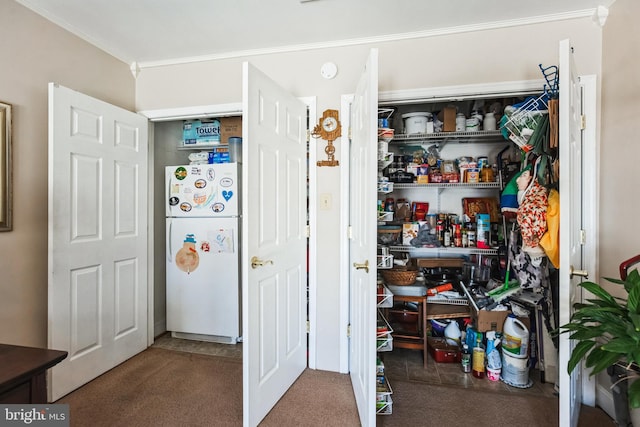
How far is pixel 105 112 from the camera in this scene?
2.11m

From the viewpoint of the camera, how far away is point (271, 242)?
5.81 feet

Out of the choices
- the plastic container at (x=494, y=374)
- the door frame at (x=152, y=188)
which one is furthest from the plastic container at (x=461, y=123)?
the plastic container at (x=494, y=374)

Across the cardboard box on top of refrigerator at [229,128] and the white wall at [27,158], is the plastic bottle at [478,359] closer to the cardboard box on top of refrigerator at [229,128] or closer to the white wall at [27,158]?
the cardboard box on top of refrigerator at [229,128]

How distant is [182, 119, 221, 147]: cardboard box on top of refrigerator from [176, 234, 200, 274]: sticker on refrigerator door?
92cm

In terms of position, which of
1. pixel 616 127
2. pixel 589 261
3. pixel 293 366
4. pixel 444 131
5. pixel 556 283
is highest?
pixel 444 131

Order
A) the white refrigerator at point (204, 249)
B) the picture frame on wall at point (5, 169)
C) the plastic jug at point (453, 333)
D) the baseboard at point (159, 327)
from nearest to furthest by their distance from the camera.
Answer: the picture frame on wall at point (5, 169) → the plastic jug at point (453, 333) → the white refrigerator at point (204, 249) → the baseboard at point (159, 327)

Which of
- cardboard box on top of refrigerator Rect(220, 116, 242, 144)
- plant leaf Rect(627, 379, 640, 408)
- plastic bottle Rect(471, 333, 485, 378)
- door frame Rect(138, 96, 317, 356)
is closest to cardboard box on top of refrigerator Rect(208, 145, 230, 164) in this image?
cardboard box on top of refrigerator Rect(220, 116, 242, 144)

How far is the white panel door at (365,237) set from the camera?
1.39 meters

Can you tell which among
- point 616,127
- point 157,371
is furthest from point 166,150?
point 616,127

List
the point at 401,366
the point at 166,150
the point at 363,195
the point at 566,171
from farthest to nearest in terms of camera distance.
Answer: the point at 166,150, the point at 401,366, the point at 363,195, the point at 566,171

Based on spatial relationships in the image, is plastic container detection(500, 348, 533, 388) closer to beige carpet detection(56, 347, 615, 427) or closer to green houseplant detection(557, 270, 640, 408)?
beige carpet detection(56, 347, 615, 427)

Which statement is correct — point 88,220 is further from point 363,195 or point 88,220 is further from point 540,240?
point 540,240

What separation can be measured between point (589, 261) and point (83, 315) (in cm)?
326

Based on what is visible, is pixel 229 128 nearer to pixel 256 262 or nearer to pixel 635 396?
pixel 256 262
